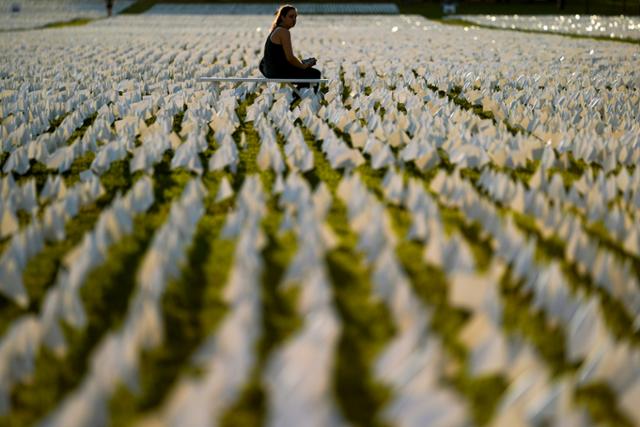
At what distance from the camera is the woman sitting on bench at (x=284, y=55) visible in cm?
768

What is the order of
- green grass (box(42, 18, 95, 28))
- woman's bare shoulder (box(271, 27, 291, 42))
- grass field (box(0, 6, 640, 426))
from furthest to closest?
green grass (box(42, 18, 95, 28)) → woman's bare shoulder (box(271, 27, 291, 42)) → grass field (box(0, 6, 640, 426))

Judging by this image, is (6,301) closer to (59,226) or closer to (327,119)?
(59,226)

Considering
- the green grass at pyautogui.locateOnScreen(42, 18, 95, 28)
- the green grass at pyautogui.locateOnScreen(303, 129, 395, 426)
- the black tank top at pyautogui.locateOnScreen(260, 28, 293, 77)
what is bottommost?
the green grass at pyautogui.locateOnScreen(303, 129, 395, 426)

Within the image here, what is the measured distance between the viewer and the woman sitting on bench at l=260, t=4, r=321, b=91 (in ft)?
25.2

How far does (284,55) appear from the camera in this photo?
776 cm

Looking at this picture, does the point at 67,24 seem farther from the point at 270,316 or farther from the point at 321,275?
the point at 321,275

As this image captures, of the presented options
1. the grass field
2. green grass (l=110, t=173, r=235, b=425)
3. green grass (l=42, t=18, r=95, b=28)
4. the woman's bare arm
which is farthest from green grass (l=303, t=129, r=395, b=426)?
green grass (l=42, t=18, r=95, b=28)

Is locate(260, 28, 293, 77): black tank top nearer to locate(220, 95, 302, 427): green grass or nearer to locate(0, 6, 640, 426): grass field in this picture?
locate(0, 6, 640, 426): grass field

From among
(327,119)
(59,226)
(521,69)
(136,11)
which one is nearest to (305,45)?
(521,69)

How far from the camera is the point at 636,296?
2.61 metres

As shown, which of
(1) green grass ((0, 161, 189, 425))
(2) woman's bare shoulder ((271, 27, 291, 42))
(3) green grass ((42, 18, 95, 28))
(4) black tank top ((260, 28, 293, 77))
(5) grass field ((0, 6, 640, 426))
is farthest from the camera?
(3) green grass ((42, 18, 95, 28))

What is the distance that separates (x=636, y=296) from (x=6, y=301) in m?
2.30

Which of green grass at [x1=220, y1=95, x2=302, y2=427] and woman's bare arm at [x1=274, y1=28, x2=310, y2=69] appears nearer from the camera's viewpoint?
green grass at [x1=220, y1=95, x2=302, y2=427]

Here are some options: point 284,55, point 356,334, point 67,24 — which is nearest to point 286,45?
point 284,55
